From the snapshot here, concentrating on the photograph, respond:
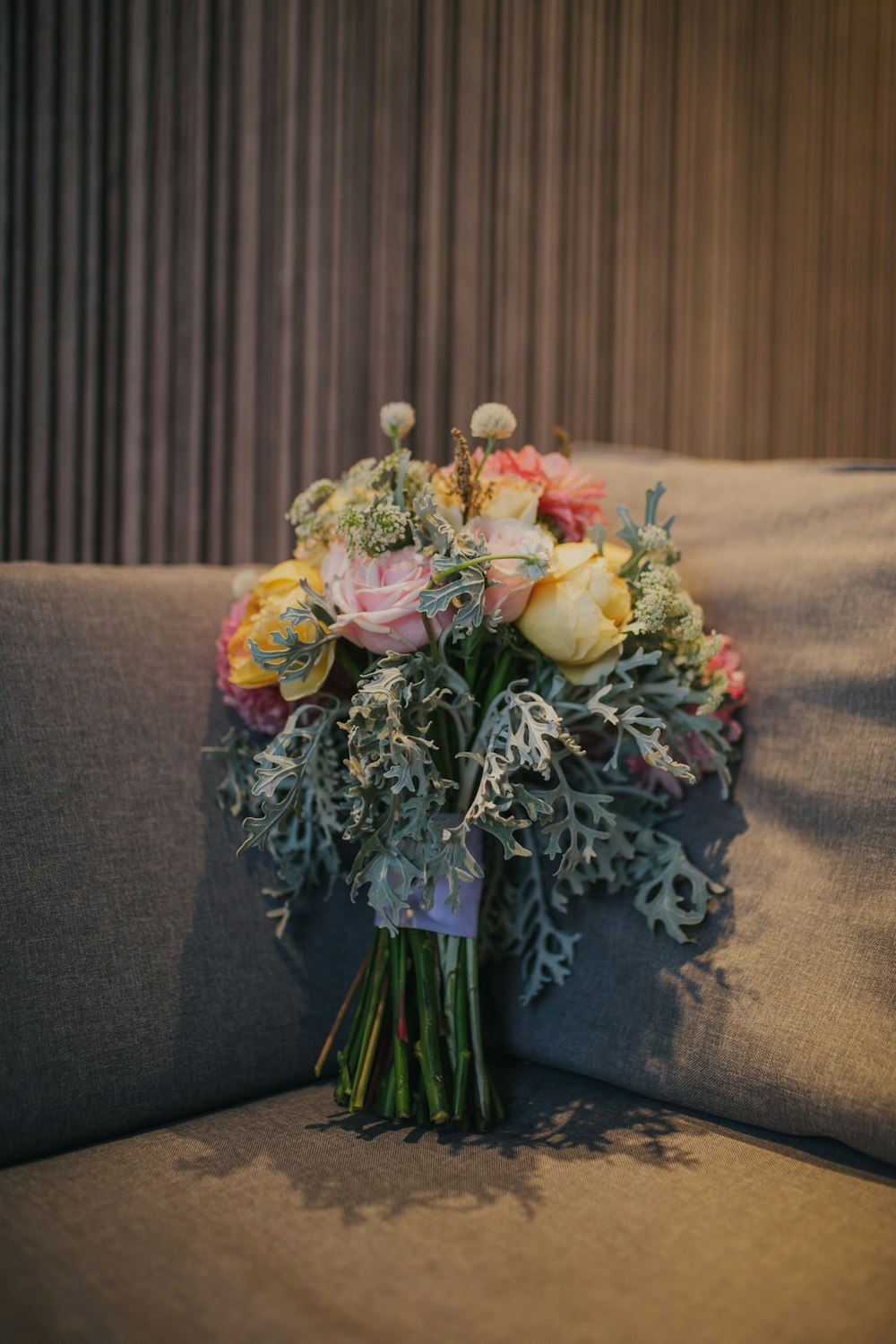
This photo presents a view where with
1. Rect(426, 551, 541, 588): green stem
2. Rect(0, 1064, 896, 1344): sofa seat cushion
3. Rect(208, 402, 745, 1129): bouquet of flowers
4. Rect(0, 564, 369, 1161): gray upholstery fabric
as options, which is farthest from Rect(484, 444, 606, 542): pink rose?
Rect(0, 1064, 896, 1344): sofa seat cushion

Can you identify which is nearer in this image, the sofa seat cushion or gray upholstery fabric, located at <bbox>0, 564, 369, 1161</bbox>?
the sofa seat cushion

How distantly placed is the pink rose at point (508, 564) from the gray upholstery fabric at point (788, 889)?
27 centimetres

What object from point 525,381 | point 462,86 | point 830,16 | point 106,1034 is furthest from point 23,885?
point 830,16

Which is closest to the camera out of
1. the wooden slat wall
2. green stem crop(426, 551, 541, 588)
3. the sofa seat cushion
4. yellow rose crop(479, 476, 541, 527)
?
the sofa seat cushion

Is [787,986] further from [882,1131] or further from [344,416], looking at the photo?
[344,416]

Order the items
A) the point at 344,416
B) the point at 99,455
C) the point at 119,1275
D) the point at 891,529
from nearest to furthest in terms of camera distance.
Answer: the point at 119,1275
the point at 891,529
the point at 99,455
the point at 344,416

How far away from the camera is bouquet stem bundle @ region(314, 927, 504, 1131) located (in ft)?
2.43

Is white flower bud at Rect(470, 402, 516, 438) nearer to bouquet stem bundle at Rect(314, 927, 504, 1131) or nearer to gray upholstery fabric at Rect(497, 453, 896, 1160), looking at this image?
gray upholstery fabric at Rect(497, 453, 896, 1160)

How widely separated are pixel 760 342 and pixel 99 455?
117cm

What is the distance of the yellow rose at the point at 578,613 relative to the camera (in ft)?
2.33

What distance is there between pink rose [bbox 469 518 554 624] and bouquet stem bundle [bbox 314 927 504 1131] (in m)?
0.26

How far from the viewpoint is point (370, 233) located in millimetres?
1292

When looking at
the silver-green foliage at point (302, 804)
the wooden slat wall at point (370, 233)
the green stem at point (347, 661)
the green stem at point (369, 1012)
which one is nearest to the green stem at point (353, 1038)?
the green stem at point (369, 1012)

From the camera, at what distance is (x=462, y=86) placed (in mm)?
1344
